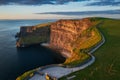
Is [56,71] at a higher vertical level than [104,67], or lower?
lower

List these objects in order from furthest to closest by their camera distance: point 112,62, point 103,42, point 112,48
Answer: point 103,42 → point 112,48 → point 112,62

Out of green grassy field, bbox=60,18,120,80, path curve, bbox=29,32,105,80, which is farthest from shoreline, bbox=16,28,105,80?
green grassy field, bbox=60,18,120,80

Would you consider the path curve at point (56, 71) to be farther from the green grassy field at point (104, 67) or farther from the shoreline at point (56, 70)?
the green grassy field at point (104, 67)

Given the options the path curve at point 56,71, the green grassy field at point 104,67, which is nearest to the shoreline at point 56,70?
the path curve at point 56,71

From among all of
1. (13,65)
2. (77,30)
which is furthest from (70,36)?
(13,65)

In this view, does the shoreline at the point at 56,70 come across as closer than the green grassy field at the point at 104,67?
No

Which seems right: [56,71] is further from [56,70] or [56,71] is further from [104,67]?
[104,67]

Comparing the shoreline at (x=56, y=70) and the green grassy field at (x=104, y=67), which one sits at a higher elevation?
the green grassy field at (x=104, y=67)

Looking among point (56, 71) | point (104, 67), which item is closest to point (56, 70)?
point (56, 71)

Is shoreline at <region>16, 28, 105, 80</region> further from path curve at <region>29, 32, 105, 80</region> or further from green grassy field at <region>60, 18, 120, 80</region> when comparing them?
green grassy field at <region>60, 18, 120, 80</region>

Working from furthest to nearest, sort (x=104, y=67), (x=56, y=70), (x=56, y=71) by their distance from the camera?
1. (x=56, y=70)
2. (x=104, y=67)
3. (x=56, y=71)

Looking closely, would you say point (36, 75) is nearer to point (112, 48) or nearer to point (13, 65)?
point (112, 48)
